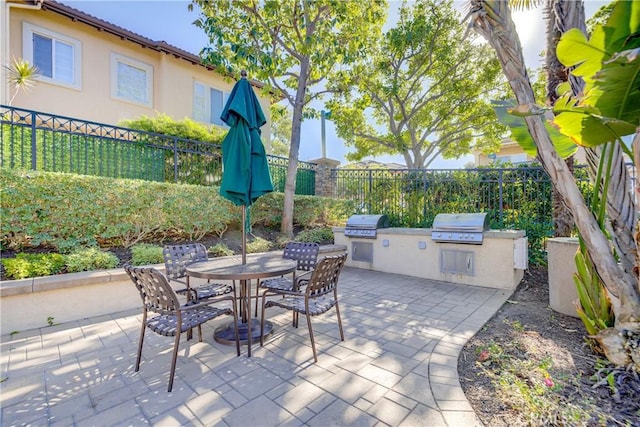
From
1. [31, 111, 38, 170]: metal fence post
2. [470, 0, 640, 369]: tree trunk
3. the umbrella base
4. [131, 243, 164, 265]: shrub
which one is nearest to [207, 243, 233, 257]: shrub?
[131, 243, 164, 265]: shrub

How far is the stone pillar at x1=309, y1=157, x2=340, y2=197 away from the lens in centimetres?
1062

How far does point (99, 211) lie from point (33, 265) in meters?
1.26

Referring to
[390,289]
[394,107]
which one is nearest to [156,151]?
[390,289]

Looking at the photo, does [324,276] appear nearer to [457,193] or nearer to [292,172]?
[292,172]

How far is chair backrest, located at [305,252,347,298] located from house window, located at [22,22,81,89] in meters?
10.6

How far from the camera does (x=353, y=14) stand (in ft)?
26.4

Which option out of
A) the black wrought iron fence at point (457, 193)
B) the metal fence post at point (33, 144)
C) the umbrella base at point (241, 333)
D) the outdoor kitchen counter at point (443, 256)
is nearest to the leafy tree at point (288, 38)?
the outdoor kitchen counter at point (443, 256)

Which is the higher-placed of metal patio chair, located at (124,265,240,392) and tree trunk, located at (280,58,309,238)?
tree trunk, located at (280,58,309,238)

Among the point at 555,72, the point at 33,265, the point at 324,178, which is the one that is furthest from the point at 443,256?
the point at 33,265

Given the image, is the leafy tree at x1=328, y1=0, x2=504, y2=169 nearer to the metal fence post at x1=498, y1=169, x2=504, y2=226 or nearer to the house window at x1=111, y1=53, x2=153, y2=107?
the metal fence post at x1=498, y1=169, x2=504, y2=226

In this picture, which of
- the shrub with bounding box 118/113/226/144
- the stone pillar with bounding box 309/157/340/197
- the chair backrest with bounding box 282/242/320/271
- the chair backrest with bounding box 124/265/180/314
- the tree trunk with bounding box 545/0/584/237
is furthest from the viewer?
the stone pillar with bounding box 309/157/340/197

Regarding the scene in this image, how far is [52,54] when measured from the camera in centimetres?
902

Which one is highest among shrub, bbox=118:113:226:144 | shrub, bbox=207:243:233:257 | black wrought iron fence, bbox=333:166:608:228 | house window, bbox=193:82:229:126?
house window, bbox=193:82:229:126

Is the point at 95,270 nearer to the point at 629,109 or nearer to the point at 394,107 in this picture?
the point at 629,109
